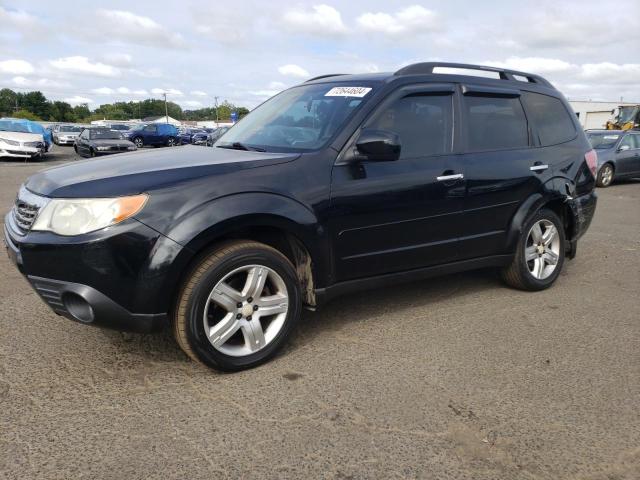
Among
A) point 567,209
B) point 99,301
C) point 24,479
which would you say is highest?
point 567,209

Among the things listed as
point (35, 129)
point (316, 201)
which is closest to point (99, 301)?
point (316, 201)

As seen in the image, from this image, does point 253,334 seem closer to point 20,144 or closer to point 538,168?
point 538,168

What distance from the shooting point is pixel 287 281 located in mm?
3326

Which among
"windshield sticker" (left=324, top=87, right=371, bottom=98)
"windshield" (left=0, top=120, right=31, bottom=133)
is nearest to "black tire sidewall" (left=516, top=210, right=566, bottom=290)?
"windshield sticker" (left=324, top=87, right=371, bottom=98)

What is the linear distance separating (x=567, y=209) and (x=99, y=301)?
13.4 feet

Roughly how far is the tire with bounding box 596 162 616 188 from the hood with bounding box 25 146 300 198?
13596 millimetres

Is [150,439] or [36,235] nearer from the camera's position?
[150,439]

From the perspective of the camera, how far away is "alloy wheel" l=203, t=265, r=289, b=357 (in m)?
3.12

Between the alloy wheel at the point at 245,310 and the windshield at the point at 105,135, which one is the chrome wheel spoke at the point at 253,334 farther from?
the windshield at the point at 105,135

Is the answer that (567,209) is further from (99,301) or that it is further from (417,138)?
(99,301)

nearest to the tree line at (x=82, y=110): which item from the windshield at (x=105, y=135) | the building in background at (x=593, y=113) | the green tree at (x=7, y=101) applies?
the green tree at (x=7, y=101)

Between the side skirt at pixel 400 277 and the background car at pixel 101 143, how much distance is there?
18.8m

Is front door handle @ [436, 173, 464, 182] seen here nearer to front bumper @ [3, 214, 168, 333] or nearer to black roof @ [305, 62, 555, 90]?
black roof @ [305, 62, 555, 90]

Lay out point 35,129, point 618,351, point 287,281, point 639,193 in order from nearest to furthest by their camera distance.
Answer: point 287,281 → point 618,351 → point 639,193 → point 35,129
